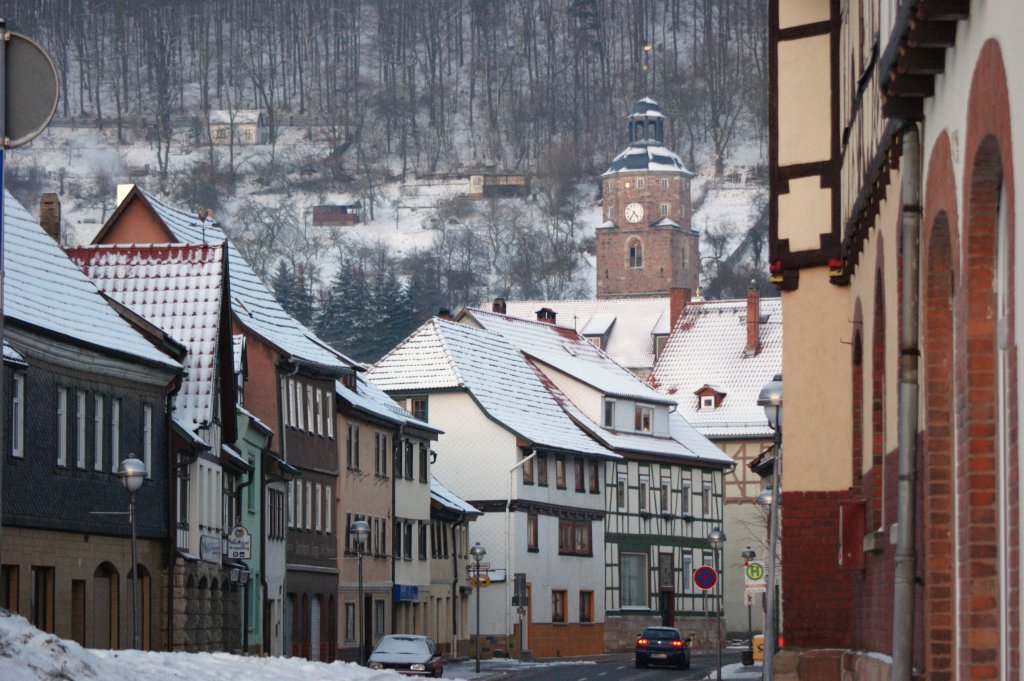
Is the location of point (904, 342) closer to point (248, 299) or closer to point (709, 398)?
point (248, 299)

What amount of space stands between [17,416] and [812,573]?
44.3ft

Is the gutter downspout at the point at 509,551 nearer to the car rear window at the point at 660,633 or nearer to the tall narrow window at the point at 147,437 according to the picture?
the car rear window at the point at 660,633

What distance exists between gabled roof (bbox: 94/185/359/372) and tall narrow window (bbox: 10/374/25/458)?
1675 centimetres

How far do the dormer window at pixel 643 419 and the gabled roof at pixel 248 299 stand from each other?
89.0ft

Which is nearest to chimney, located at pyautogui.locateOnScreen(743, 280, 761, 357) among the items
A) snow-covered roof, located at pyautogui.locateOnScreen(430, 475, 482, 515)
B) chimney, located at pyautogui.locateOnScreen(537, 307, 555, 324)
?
chimney, located at pyautogui.locateOnScreen(537, 307, 555, 324)

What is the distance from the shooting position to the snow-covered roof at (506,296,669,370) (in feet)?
476

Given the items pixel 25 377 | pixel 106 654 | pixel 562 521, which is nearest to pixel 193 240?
pixel 25 377

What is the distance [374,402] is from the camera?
64.5m

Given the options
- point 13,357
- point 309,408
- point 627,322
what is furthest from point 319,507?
point 627,322

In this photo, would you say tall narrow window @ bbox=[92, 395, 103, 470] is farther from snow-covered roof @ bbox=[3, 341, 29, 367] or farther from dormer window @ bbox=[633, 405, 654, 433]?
dormer window @ bbox=[633, 405, 654, 433]

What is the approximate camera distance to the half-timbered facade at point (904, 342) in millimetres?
11078

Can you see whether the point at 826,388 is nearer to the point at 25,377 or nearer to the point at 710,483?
the point at 25,377

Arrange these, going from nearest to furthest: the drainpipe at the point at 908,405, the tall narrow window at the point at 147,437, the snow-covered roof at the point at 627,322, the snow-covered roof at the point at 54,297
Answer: the drainpipe at the point at 908,405 → the snow-covered roof at the point at 54,297 → the tall narrow window at the point at 147,437 → the snow-covered roof at the point at 627,322

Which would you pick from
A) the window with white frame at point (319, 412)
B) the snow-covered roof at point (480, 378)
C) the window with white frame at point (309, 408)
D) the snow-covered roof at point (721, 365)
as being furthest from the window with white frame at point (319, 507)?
the snow-covered roof at point (721, 365)
